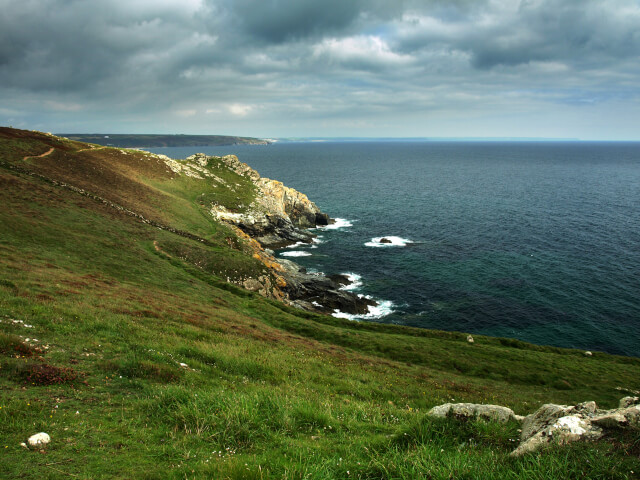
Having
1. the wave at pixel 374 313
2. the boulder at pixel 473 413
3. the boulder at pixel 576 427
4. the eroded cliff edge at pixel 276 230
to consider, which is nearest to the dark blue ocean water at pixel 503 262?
the wave at pixel 374 313

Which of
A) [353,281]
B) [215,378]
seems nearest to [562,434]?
[215,378]

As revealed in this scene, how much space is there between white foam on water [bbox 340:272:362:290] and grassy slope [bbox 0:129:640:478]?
63.0ft

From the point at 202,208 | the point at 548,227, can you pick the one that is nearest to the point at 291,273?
the point at 202,208

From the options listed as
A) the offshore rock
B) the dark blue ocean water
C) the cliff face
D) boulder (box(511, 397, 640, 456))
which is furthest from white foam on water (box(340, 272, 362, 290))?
boulder (box(511, 397, 640, 456))

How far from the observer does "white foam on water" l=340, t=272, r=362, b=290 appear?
216 ft

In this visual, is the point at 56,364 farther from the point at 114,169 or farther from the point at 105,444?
the point at 114,169

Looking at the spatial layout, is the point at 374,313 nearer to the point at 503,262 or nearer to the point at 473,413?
the point at 503,262

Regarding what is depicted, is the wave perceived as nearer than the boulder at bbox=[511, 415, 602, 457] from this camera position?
No

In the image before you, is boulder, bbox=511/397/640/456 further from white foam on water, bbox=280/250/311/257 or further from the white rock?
white foam on water, bbox=280/250/311/257

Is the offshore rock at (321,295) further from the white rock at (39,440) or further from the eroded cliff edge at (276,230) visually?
the white rock at (39,440)

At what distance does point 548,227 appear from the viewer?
97.9 metres

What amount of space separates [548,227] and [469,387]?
295 ft

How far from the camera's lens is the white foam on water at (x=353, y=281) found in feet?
216

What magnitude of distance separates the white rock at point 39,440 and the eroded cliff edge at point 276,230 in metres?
44.5
